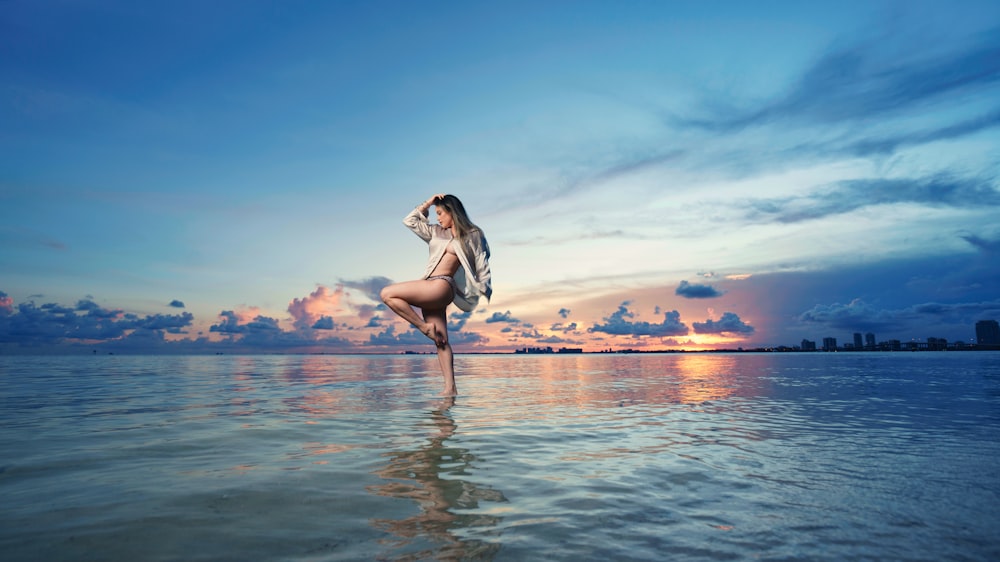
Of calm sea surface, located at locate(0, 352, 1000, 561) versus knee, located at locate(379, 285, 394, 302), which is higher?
knee, located at locate(379, 285, 394, 302)

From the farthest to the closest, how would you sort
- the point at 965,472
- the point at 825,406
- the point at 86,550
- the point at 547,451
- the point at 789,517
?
the point at 825,406 < the point at 547,451 < the point at 965,472 < the point at 789,517 < the point at 86,550

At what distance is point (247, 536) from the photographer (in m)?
2.65

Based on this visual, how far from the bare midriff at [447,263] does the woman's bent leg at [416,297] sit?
0.86 ft

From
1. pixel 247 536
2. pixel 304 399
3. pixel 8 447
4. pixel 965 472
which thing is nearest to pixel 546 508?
pixel 247 536

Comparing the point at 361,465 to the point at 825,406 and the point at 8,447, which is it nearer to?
the point at 8,447

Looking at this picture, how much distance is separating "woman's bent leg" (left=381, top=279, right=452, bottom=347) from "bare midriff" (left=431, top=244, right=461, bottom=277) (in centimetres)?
26

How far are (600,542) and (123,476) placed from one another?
3520 mm

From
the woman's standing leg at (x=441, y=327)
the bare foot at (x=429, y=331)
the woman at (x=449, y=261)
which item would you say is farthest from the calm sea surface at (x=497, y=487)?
the woman at (x=449, y=261)

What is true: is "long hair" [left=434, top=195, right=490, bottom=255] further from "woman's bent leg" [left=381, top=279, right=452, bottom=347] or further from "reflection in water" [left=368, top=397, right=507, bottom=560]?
"reflection in water" [left=368, top=397, right=507, bottom=560]

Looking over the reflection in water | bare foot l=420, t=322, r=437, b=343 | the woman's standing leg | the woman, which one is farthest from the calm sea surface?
the woman

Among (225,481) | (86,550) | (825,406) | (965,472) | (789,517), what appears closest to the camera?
(86,550)

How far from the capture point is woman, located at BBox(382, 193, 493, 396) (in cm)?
888

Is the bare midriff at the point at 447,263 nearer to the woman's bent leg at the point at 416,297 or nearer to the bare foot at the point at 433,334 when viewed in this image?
the woman's bent leg at the point at 416,297

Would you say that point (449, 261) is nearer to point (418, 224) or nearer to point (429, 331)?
point (418, 224)
